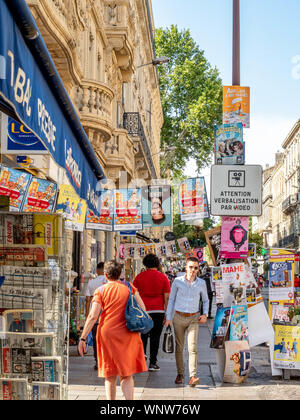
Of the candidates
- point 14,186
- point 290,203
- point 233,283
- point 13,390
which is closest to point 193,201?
point 233,283

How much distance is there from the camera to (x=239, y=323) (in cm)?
941

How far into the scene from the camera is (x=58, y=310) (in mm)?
5273

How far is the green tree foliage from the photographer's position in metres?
51.6

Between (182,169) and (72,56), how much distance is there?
144 feet

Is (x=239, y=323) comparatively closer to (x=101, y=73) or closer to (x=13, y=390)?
(x=13, y=390)

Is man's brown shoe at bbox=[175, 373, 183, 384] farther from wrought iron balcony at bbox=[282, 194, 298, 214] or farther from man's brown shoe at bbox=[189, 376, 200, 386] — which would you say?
wrought iron balcony at bbox=[282, 194, 298, 214]

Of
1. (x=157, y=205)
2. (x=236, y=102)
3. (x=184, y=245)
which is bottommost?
(x=184, y=245)

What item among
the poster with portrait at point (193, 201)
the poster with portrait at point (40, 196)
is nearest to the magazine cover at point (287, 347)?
the poster with portrait at point (40, 196)

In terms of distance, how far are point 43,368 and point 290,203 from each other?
288 feet

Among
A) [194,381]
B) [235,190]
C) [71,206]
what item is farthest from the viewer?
[235,190]

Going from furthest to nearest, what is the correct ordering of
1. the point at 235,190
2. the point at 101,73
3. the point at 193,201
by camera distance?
the point at 101,73
the point at 193,201
the point at 235,190

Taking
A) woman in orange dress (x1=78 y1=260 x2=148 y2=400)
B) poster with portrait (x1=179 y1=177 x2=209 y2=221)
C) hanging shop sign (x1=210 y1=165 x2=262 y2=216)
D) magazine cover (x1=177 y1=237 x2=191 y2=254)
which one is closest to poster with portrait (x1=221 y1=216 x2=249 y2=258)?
hanging shop sign (x1=210 y1=165 x2=262 y2=216)

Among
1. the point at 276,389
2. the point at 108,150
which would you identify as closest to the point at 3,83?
the point at 276,389
